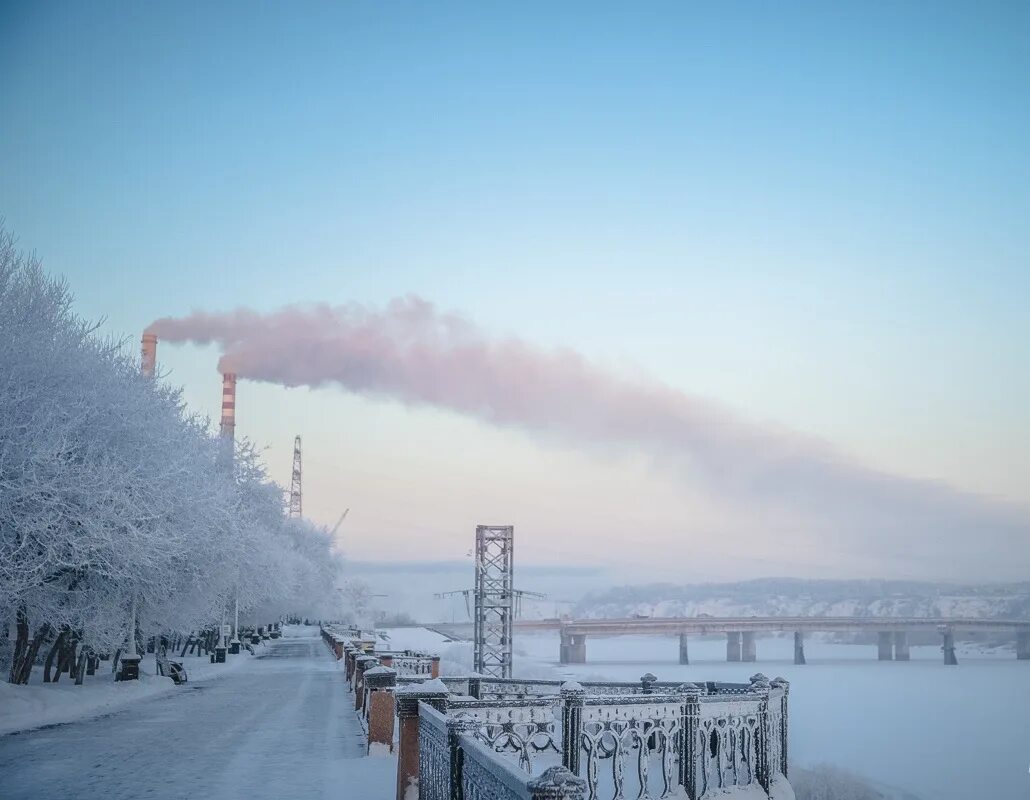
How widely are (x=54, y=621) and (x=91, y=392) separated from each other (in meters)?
5.61

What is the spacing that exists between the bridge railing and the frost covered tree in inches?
471

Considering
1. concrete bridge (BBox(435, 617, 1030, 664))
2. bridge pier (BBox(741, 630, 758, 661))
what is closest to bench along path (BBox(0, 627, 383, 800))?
concrete bridge (BBox(435, 617, 1030, 664))

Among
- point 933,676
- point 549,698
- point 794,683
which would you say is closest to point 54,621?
point 549,698

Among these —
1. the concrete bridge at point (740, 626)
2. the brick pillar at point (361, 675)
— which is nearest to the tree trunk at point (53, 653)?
the brick pillar at point (361, 675)

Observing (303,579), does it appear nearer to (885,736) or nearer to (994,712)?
(885,736)

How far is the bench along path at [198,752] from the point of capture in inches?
484

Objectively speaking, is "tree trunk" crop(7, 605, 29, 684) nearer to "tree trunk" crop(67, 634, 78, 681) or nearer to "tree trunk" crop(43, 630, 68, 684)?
"tree trunk" crop(43, 630, 68, 684)

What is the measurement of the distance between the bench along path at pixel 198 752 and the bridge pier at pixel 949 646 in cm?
12244

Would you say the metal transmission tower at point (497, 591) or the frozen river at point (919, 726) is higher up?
the metal transmission tower at point (497, 591)

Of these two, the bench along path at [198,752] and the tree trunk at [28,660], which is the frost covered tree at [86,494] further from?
the bench along path at [198,752]

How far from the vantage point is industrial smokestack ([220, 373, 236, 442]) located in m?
72.6

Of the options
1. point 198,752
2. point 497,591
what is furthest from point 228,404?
point 198,752

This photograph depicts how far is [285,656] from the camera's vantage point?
50.0 m

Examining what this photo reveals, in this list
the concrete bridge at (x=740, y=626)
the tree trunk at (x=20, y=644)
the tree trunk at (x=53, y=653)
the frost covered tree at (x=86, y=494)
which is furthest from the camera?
the concrete bridge at (x=740, y=626)
